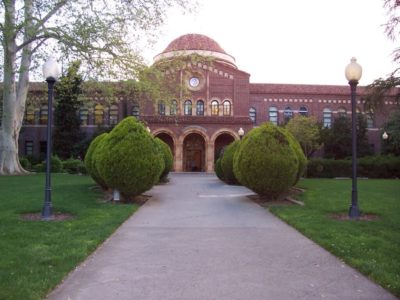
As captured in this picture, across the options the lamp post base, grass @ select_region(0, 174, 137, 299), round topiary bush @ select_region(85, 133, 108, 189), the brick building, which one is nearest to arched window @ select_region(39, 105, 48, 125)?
the brick building

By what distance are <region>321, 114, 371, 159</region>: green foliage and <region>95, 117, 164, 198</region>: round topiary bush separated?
34343mm

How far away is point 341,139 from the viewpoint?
145 feet

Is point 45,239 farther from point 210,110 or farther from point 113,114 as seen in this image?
point 113,114

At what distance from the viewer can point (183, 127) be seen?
142 ft

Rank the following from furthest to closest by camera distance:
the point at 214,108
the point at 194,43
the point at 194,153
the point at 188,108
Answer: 1. the point at 194,43
2. the point at 194,153
3. the point at 188,108
4. the point at 214,108

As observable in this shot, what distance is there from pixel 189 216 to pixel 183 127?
3259 centimetres

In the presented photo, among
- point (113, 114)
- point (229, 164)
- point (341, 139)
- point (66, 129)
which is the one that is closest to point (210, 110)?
point (113, 114)

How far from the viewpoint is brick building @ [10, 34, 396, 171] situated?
43.2 metres

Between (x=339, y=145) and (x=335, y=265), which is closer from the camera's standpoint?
(x=335, y=265)

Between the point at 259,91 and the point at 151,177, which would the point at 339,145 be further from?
the point at 151,177

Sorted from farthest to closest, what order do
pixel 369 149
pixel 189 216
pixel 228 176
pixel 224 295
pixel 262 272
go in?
pixel 369 149 < pixel 228 176 < pixel 189 216 < pixel 262 272 < pixel 224 295

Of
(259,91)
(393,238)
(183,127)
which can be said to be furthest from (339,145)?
(393,238)

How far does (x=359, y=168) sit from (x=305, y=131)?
8.43 meters

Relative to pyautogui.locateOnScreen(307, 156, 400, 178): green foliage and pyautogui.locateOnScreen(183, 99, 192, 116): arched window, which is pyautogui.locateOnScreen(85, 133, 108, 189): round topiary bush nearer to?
pyautogui.locateOnScreen(307, 156, 400, 178): green foliage
